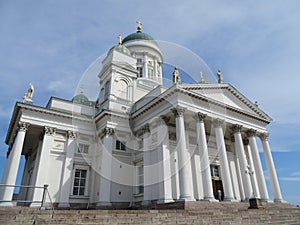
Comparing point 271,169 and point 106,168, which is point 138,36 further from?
point 271,169

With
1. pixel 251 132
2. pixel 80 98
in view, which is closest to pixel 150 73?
pixel 80 98

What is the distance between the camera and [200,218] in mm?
9875

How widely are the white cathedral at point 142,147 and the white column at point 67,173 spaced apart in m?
0.07

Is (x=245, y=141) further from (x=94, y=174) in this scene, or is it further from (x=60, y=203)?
(x=60, y=203)

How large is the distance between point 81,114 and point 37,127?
3971mm

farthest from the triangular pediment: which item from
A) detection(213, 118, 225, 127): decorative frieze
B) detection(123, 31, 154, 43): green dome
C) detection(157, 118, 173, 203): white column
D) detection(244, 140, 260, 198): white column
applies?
detection(123, 31, 154, 43): green dome

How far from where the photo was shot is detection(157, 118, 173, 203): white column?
14.7 meters

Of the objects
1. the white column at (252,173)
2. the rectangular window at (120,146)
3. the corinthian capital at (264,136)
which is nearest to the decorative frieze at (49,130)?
the rectangular window at (120,146)

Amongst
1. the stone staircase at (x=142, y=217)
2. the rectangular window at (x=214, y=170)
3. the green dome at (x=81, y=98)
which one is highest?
the green dome at (x=81, y=98)

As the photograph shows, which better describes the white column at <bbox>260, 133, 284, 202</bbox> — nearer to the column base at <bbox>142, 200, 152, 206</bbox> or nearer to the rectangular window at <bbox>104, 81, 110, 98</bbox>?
the column base at <bbox>142, 200, 152, 206</bbox>

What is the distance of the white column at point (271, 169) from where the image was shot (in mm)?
18969

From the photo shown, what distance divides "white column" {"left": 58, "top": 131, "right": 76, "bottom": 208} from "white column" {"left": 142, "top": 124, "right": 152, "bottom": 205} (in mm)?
6145

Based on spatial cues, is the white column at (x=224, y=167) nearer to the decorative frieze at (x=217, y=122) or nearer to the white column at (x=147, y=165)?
the decorative frieze at (x=217, y=122)

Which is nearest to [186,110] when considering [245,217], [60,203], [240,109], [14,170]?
[240,109]
